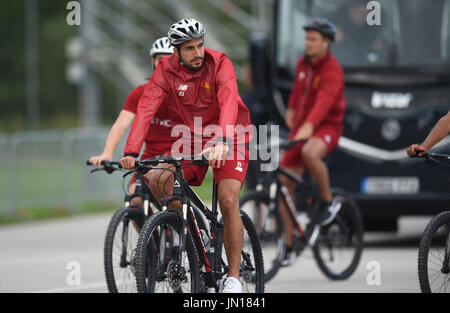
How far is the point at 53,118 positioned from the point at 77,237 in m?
31.9

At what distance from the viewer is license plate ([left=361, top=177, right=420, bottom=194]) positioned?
1231 centimetres

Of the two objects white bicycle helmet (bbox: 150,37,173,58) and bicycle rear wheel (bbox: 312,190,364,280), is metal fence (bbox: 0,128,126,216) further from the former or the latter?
white bicycle helmet (bbox: 150,37,173,58)

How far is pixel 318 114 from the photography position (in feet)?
33.1

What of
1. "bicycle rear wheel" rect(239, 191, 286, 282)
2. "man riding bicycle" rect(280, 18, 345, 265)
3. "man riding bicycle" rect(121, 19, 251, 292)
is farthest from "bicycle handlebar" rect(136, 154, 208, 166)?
"man riding bicycle" rect(280, 18, 345, 265)

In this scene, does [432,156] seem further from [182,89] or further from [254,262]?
[182,89]

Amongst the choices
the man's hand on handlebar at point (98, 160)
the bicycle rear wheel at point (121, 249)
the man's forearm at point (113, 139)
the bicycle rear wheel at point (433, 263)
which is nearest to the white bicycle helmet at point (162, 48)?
the man's forearm at point (113, 139)

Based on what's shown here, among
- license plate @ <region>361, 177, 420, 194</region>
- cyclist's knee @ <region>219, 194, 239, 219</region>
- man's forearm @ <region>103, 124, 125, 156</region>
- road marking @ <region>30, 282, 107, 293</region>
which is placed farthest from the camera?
license plate @ <region>361, 177, 420, 194</region>

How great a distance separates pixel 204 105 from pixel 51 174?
10.6 m

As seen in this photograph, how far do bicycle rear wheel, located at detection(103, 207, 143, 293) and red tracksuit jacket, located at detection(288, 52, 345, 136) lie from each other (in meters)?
2.53

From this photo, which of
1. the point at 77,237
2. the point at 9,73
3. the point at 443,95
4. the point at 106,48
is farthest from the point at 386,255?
the point at 9,73

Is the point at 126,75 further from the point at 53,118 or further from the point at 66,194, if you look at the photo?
the point at 53,118

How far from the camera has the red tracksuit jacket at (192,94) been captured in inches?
281

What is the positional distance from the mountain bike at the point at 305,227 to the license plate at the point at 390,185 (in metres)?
1.93

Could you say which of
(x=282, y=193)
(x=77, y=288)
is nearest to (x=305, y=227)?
(x=282, y=193)
